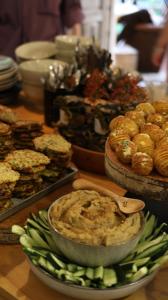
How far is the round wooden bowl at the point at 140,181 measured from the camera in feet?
2.66

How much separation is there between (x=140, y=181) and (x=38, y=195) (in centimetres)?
32

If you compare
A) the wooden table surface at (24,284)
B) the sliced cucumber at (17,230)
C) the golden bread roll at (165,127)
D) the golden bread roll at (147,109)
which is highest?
the golden bread roll at (147,109)

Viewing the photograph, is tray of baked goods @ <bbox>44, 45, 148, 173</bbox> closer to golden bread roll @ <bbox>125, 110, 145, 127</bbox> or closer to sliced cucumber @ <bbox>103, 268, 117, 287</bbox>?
golden bread roll @ <bbox>125, 110, 145, 127</bbox>

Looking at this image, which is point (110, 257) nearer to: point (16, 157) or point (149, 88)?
point (16, 157)

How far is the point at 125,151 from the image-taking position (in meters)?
0.84

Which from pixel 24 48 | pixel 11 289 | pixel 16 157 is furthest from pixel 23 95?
pixel 11 289

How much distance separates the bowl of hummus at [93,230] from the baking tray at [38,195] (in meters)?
0.20

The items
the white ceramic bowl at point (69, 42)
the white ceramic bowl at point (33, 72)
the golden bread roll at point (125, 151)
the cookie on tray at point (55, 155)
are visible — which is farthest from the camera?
the white ceramic bowl at point (69, 42)

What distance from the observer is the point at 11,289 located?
2.62 ft

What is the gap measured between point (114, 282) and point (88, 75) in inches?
35.5

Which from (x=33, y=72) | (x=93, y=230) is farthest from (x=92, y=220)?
(x=33, y=72)

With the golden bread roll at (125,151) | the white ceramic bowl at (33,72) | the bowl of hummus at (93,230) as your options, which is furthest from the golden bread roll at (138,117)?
the white ceramic bowl at (33,72)

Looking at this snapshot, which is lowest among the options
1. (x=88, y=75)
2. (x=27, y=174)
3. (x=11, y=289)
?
(x=11, y=289)

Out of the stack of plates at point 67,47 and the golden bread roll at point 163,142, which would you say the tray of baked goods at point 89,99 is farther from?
the golden bread roll at point 163,142
